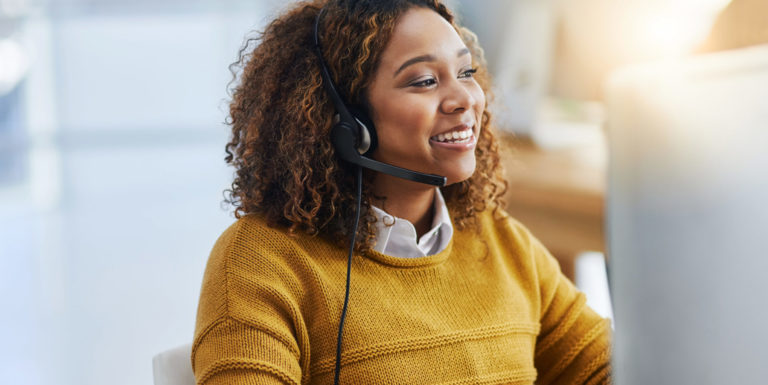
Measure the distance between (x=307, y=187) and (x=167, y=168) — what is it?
451 cm

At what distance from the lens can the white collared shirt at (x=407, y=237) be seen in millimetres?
984

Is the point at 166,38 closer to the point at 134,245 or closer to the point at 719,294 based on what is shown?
the point at 134,245

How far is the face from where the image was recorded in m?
0.95

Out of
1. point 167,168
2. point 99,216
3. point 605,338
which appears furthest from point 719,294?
point 167,168

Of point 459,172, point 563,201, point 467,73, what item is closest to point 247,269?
point 459,172

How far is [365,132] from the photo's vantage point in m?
0.95

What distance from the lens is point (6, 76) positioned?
5082mm

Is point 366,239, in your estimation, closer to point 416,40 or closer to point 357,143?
point 357,143

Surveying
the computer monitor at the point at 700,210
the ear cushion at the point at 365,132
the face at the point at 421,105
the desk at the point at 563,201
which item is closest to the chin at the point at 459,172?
the face at the point at 421,105

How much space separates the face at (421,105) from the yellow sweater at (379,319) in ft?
0.46

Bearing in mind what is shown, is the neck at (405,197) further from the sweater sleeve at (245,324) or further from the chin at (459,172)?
the sweater sleeve at (245,324)

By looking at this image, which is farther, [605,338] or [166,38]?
[166,38]

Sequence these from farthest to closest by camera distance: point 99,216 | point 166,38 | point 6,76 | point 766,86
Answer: point 166,38 → point 6,76 → point 99,216 → point 766,86

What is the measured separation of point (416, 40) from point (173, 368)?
53cm
